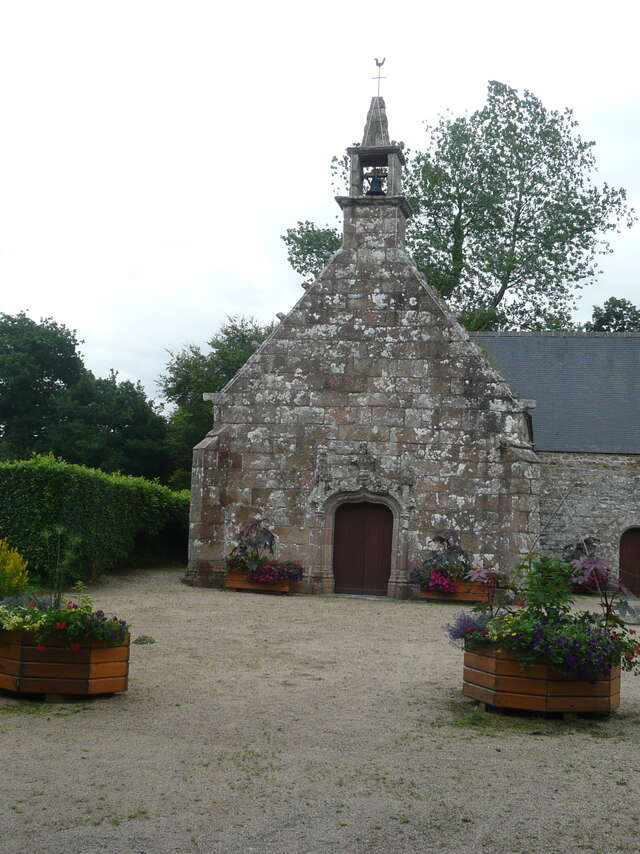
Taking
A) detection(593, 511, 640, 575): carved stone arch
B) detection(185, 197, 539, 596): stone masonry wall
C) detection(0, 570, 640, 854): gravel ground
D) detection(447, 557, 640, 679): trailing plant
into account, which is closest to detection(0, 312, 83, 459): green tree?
detection(185, 197, 539, 596): stone masonry wall

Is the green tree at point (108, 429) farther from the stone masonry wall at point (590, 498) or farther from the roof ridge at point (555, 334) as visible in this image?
the stone masonry wall at point (590, 498)

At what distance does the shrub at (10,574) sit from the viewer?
34.2 feet

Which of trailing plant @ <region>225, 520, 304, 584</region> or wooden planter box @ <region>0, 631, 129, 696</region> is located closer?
wooden planter box @ <region>0, 631, 129, 696</region>

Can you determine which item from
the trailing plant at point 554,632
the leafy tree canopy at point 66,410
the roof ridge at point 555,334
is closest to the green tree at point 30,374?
the leafy tree canopy at point 66,410

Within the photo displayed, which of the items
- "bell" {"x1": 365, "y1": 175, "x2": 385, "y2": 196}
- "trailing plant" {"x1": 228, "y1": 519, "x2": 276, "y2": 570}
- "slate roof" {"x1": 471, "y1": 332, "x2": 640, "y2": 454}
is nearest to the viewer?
"trailing plant" {"x1": 228, "y1": 519, "x2": 276, "y2": 570}

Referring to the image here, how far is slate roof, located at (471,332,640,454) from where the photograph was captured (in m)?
19.7

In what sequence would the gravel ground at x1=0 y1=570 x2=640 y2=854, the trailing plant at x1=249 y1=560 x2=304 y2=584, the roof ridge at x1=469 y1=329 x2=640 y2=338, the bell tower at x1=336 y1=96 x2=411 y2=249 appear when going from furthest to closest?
the roof ridge at x1=469 y1=329 x2=640 y2=338
the bell tower at x1=336 y1=96 x2=411 y2=249
the trailing plant at x1=249 y1=560 x2=304 y2=584
the gravel ground at x1=0 y1=570 x2=640 y2=854

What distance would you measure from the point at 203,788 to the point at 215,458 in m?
10.8

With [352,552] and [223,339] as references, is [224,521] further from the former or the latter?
[223,339]

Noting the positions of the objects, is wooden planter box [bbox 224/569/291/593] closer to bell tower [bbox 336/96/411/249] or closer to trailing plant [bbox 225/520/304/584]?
trailing plant [bbox 225/520/304/584]

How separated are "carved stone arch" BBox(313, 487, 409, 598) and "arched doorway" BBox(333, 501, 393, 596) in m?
0.16

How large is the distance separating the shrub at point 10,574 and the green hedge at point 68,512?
4.47 ft

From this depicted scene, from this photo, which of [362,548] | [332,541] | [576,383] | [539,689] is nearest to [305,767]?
[539,689]

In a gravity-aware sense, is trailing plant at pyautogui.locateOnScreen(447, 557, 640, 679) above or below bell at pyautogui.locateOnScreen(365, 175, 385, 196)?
below
